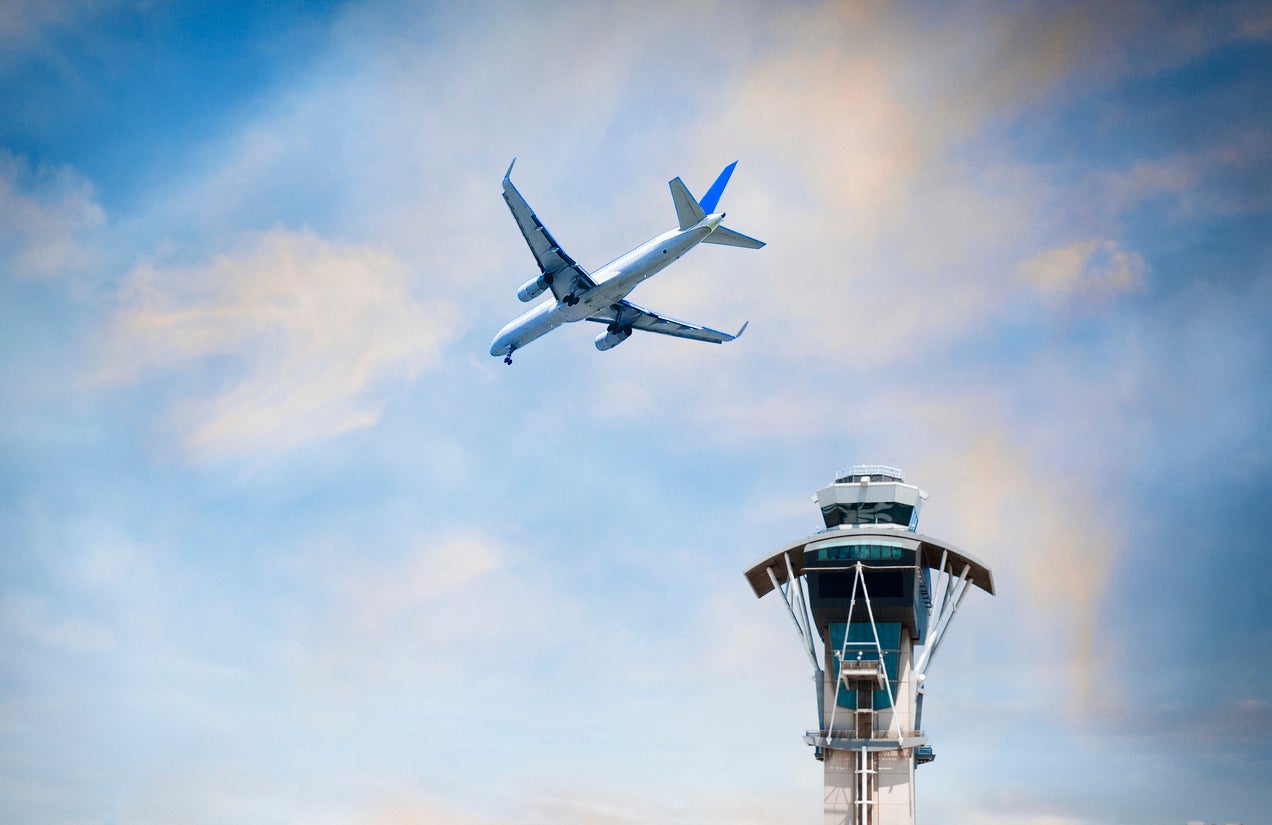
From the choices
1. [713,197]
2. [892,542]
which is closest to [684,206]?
[713,197]

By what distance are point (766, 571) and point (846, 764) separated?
20.4m

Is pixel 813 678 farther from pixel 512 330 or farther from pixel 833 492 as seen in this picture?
pixel 512 330

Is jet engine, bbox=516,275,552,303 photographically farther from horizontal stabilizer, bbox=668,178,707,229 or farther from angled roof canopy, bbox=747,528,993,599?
angled roof canopy, bbox=747,528,993,599

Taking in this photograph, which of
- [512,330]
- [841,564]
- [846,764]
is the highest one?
[512,330]

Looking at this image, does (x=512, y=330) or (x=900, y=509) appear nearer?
(x=512, y=330)

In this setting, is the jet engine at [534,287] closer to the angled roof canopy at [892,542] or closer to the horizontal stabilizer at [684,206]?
the horizontal stabilizer at [684,206]

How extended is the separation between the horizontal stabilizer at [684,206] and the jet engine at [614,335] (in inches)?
749

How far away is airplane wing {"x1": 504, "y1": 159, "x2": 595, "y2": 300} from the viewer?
118062 millimetres

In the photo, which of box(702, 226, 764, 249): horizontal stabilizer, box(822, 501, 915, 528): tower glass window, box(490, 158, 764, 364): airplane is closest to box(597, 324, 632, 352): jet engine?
box(490, 158, 764, 364): airplane

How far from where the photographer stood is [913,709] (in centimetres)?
14038

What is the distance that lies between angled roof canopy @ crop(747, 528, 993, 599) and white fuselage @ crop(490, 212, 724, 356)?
3506 centimetres

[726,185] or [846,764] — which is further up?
[726,185]

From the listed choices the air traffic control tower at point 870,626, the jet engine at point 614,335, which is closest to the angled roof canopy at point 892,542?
the air traffic control tower at point 870,626

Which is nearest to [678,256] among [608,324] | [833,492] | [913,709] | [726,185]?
[726,185]
